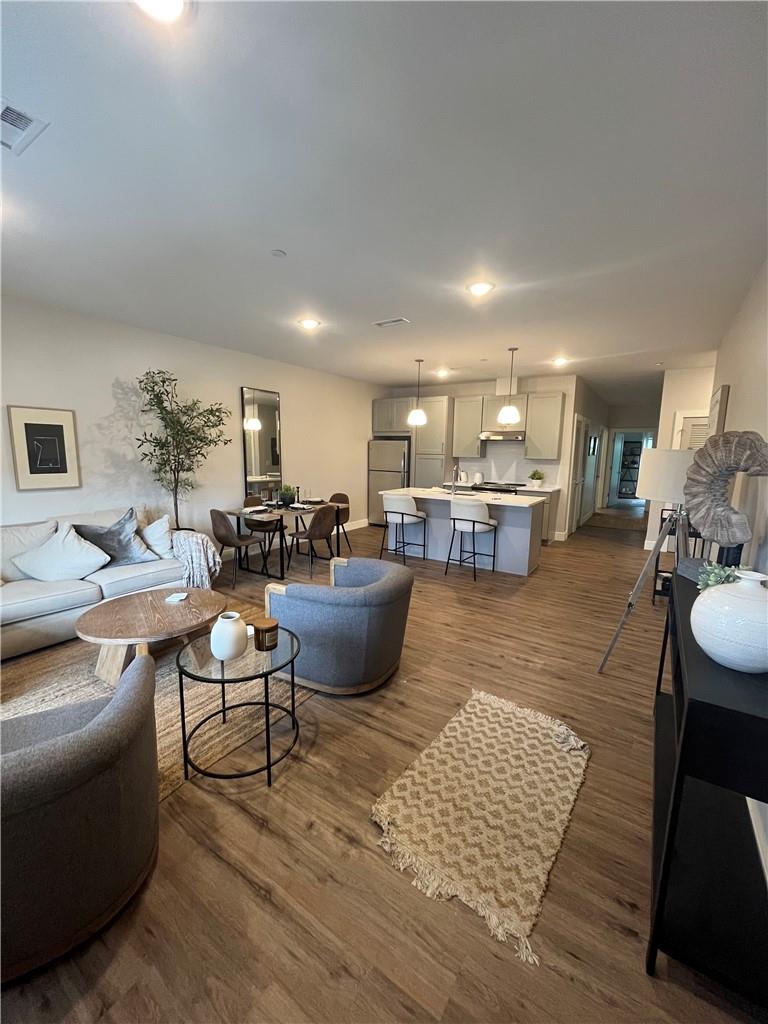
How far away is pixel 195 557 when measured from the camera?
3.88 meters

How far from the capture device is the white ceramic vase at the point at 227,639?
6.09ft

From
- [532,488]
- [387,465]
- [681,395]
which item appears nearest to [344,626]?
[532,488]

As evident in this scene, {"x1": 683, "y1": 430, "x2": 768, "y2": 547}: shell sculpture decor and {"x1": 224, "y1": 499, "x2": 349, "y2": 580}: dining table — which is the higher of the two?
{"x1": 683, "y1": 430, "x2": 768, "y2": 547}: shell sculpture decor

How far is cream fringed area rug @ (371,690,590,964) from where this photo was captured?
1452 millimetres

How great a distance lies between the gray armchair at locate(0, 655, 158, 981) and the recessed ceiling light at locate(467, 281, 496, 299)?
3.25 metres

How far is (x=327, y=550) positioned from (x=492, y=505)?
8.28ft

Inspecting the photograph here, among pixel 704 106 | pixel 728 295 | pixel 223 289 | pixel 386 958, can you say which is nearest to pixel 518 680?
pixel 386 958

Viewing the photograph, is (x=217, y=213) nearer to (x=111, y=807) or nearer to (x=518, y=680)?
(x=111, y=807)

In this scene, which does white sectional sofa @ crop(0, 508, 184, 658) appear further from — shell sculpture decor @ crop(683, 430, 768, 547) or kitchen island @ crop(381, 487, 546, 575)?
shell sculpture decor @ crop(683, 430, 768, 547)

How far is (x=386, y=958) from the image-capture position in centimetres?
126

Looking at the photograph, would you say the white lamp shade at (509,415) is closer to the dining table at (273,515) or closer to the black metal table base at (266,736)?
the dining table at (273,515)

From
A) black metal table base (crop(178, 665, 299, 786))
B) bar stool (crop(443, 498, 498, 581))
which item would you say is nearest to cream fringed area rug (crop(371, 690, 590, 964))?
black metal table base (crop(178, 665, 299, 786))

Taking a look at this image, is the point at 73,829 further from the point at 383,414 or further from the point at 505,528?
the point at 383,414

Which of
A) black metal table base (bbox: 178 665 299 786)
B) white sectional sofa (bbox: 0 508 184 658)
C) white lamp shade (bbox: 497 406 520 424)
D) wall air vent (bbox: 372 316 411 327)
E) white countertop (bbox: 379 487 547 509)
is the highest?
wall air vent (bbox: 372 316 411 327)
